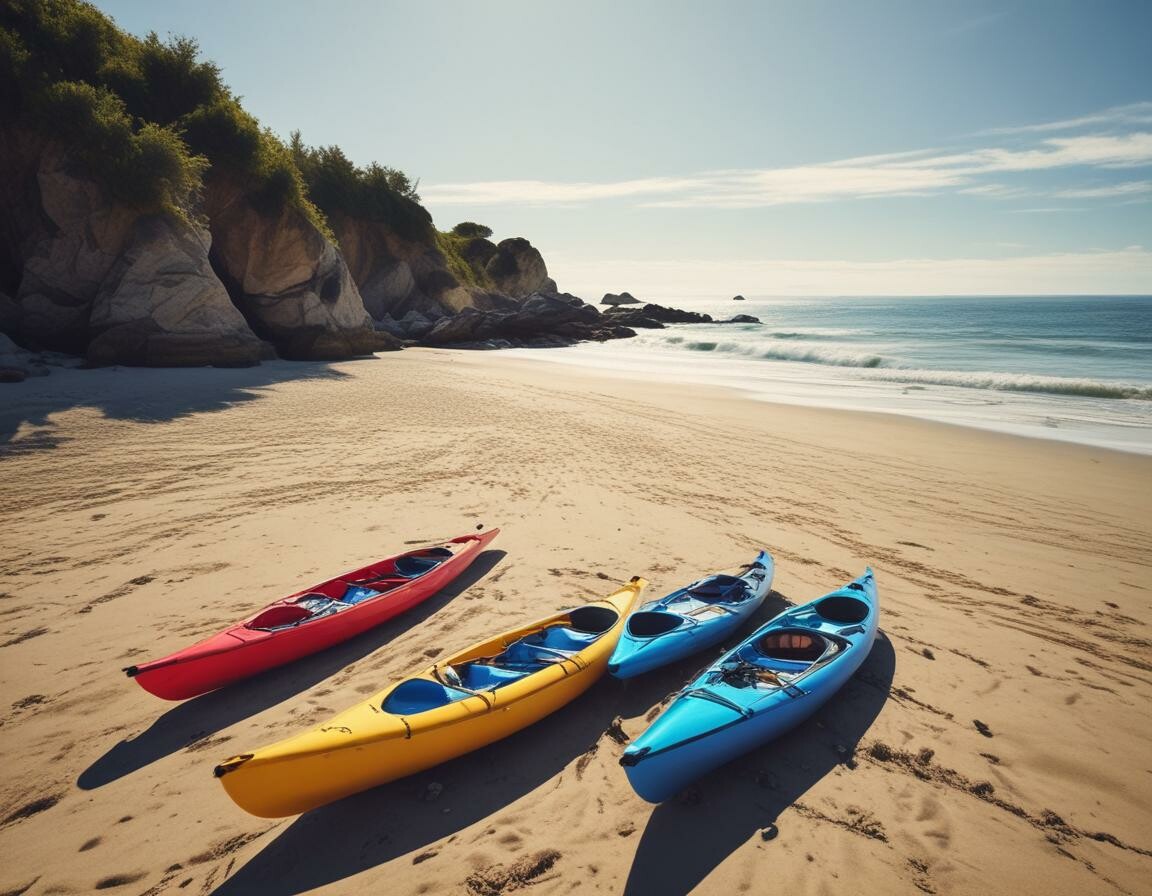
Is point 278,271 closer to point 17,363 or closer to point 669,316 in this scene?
point 17,363

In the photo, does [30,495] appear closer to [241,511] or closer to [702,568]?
[241,511]

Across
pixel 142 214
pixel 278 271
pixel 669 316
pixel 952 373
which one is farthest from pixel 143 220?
pixel 669 316

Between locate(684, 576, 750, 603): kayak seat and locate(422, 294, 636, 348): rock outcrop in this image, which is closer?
locate(684, 576, 750, 603): kayak seat

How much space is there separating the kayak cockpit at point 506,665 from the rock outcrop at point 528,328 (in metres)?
29.8

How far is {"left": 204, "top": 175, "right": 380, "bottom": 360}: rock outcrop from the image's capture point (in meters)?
20.1

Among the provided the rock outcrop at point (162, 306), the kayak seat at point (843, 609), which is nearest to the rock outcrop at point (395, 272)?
the rock outcrop at point (162, 306)

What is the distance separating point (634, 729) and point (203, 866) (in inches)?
97.9

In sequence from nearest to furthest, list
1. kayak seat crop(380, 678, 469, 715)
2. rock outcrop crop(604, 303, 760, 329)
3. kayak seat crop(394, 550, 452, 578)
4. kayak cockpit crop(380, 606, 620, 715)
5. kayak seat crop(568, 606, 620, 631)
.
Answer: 1. kayak seat crop(380, 678, 469, 715)
2. kayak cockpit crop(380, 606, 620, 715)
3. kayak seat crop(568, 606, 620, 631)
4. kayak seat crop(394, 550, 452, 578)
5. rock outcrop crop(604, 303, 760, 329)

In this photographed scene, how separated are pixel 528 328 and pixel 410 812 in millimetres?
36584

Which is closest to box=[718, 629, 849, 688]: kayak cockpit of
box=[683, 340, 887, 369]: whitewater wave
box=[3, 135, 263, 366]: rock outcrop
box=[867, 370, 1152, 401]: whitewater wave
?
box=[3, 135, 263, 366]: rock outcrop

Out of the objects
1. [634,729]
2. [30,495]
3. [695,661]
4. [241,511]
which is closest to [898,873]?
[634,729]

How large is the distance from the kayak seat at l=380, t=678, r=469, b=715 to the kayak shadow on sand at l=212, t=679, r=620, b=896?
0.38 meters

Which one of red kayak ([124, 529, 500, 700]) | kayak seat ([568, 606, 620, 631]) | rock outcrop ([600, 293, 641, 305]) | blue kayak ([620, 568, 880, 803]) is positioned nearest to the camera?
blue kayak ([620, 568, 880, 803])

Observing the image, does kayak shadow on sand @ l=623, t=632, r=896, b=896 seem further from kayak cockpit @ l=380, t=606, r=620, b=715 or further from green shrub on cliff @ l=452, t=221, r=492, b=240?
green shrub on cliff @ l=452, t=221, r=492, b=240
